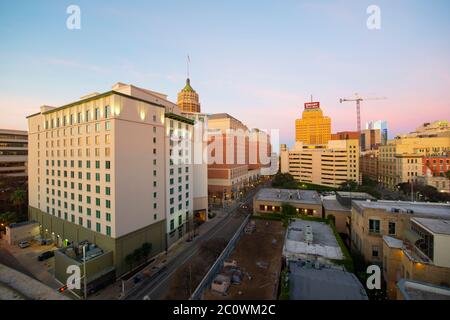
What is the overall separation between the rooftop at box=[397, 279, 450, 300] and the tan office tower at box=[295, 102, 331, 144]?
188 m

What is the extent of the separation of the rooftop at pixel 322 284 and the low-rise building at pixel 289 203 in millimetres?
26495

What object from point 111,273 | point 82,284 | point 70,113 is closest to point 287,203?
point 111,273

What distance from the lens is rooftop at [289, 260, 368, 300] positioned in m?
16.2

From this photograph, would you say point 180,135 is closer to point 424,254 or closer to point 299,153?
point 424,254

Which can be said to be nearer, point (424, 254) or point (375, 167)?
point (424, 254)

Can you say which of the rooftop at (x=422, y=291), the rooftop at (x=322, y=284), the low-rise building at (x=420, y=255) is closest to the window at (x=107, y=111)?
the rooftop at (x=322, y=284)

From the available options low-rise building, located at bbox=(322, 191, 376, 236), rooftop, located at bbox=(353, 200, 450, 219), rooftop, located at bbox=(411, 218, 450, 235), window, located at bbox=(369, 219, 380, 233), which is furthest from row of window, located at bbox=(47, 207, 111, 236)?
low-rise building, located at bbox=(322, 191, 376, 236)

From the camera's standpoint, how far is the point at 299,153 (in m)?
101

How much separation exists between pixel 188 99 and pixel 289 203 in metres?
72.0

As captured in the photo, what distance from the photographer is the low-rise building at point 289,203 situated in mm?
46750

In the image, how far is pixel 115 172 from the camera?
2666 cm
